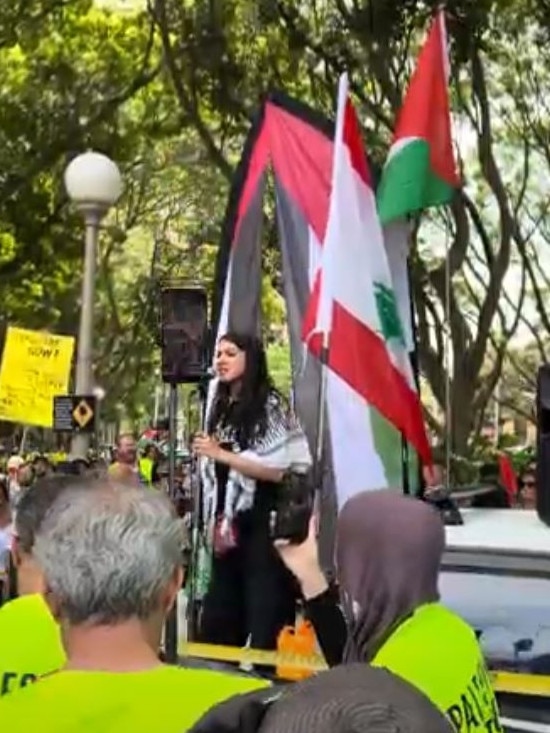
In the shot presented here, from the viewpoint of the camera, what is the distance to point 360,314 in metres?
6.85

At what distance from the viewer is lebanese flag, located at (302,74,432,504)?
6.77 meters

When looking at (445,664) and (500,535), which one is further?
(500,535)

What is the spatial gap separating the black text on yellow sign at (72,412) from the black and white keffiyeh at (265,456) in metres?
4.56

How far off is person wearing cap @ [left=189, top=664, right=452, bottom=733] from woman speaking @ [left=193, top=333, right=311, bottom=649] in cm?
466

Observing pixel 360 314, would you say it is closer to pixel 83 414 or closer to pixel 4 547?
pixel 4 547

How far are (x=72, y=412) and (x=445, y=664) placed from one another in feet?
28.3

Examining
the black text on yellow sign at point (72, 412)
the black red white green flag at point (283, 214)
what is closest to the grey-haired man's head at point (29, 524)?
the black red white green flag at point (283, 214)

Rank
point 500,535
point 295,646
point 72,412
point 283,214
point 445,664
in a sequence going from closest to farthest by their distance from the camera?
point 445,664 < point 500,535 < point 295,646 < point 283,214 < point 72,412

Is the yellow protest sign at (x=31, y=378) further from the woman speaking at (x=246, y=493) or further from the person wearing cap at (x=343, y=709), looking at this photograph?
the person wearing cap at (x=343, y=709)

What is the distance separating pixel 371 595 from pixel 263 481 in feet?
11.9

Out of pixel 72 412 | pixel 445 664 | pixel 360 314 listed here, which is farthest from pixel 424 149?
pixel 445 664

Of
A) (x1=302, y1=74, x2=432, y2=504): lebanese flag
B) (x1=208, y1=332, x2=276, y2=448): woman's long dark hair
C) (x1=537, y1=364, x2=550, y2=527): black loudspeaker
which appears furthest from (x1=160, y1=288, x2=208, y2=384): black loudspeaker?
(x1=537, y1=364, x2=550, y2=527): black loudspeaker

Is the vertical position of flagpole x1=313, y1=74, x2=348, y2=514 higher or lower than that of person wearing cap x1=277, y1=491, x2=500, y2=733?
higher

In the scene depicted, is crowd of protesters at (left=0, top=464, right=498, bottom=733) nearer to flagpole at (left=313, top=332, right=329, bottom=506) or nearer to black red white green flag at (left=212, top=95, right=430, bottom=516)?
flagpole at (left=313, top=332, right=329, bottom=506)
